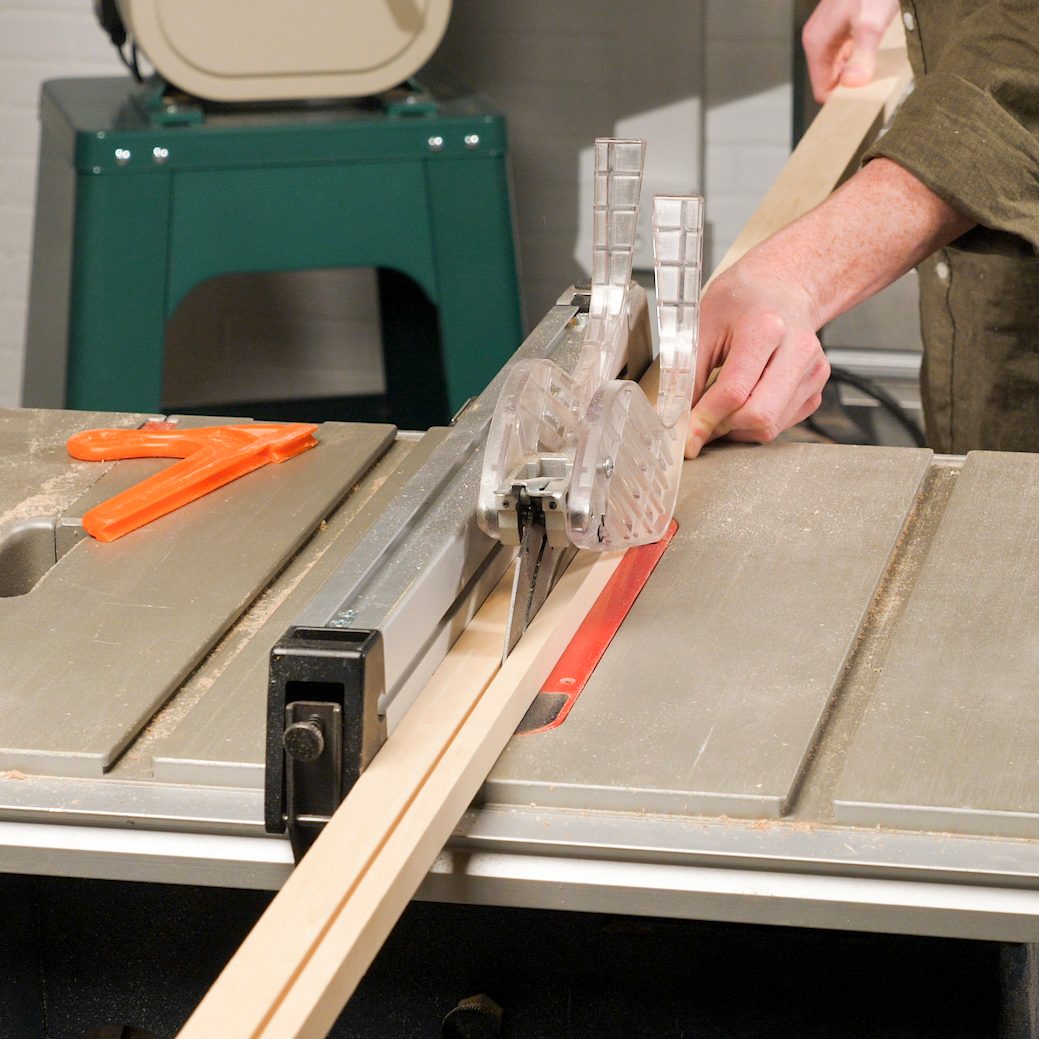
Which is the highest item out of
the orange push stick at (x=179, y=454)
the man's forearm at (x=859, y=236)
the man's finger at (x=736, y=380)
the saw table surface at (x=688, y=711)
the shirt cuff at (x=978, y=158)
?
the shirt cuff at (x=978, y=158)

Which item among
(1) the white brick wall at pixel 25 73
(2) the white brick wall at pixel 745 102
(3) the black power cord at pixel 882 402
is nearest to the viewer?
(3) the black power cord at pixel 882 402

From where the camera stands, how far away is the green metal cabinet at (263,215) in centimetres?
217

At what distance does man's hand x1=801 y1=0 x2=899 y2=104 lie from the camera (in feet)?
5.72

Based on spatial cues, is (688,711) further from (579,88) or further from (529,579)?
(579,88)

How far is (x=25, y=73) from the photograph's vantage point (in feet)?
9.80

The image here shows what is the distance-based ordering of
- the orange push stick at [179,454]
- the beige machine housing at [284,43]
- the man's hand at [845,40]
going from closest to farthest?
the orange push stick at [179,454], the man's hand at [845,40], the beige machine housing at [284,43]

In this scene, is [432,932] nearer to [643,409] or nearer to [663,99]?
[643,409]

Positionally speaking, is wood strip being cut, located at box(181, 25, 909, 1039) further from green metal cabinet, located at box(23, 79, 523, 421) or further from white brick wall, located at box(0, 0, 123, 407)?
white brick wall, located at box(0, 0, 123, 407)

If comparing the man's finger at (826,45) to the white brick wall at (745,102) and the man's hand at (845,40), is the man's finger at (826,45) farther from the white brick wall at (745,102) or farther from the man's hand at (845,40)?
the white brick wall at (745,102)

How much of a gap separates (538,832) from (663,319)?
47cm

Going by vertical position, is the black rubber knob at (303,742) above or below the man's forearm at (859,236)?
below

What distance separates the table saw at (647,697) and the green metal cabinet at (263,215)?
3.80 feet

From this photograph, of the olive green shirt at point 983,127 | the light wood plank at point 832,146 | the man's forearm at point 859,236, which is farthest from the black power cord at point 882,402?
the man's forearm at point 859,236

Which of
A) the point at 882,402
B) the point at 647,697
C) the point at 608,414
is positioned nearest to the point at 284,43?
the point at 882,402
